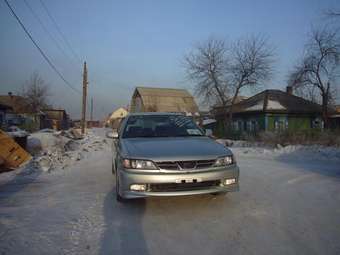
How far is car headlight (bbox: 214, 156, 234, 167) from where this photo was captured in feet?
14.0

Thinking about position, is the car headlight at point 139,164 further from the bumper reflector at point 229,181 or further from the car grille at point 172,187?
the bumper reflector at point 229,181

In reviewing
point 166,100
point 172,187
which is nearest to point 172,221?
point 172,187

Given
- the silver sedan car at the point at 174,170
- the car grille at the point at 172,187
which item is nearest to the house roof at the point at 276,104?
the silver sedan car at the point at 174,170

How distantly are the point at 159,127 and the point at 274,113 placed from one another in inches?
973

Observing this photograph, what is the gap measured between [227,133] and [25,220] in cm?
2413

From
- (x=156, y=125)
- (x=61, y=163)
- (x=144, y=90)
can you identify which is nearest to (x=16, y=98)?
(x=144, y=90)

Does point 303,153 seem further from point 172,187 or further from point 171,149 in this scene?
point 172,187

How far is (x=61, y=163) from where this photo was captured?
30.2ft

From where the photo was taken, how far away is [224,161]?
4352 millimetres

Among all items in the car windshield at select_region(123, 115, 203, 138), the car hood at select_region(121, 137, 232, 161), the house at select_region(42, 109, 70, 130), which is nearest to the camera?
the car hood at select_region(121, 137, 232, 161)

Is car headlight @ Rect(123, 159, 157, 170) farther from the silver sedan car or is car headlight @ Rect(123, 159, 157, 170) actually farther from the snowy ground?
the snowy ground

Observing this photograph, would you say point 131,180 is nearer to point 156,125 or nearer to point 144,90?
point 156,125

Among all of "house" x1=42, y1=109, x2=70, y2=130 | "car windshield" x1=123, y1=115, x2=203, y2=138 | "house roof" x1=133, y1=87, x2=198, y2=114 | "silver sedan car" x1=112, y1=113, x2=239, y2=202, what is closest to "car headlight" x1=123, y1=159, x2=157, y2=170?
"silver sedan car" x1=112, y1=113, x2=239, y2=202

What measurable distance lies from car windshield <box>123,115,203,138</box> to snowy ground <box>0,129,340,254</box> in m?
1.25
